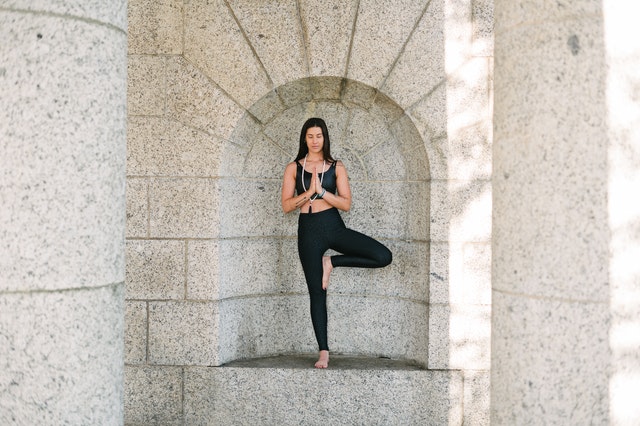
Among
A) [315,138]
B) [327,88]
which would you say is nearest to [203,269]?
[315,138]

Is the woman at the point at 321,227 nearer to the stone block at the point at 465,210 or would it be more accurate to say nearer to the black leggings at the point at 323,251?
the black leggings at the point at 323,251

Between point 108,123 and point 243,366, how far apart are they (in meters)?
3.35

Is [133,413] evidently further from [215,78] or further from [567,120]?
[567,120]

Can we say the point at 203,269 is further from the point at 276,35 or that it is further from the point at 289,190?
the point at 276,35

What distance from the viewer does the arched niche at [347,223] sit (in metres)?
5.74

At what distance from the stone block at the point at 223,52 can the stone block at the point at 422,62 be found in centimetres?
105

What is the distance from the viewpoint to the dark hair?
5508 millimetres

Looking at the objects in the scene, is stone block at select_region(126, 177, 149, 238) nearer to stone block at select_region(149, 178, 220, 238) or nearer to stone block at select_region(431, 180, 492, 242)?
stone block at select_region(149, 178, 220, 238)

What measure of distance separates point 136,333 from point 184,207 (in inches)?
42.7

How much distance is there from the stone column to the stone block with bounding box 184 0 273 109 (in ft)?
10.4

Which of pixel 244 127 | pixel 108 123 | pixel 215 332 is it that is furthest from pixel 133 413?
pixel 108 123

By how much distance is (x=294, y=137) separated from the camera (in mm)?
6062

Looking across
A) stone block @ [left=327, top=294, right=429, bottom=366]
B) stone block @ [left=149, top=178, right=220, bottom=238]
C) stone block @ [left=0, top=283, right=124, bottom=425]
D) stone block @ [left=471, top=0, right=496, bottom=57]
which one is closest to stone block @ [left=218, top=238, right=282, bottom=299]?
stone block @ [left=149, top=178, right=220, bottom=238]

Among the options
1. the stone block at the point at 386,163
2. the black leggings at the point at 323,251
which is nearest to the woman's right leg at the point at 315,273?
the black leggings at the point at 323,251
